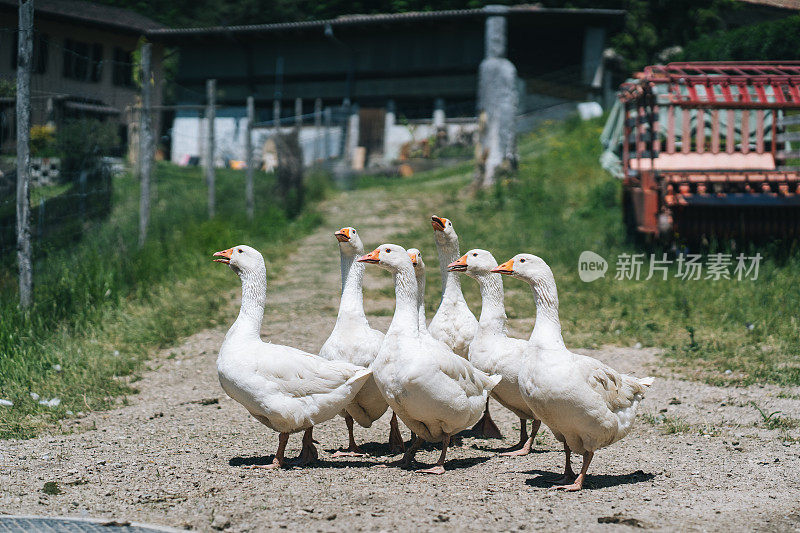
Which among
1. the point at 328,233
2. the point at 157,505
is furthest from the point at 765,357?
the point at 328,233

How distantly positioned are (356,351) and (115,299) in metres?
4.82

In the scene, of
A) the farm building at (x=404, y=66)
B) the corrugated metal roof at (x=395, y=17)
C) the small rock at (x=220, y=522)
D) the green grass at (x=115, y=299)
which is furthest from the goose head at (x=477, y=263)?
the farm building at (x=404, y=66)

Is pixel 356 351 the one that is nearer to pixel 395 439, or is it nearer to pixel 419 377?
pixel 395 439

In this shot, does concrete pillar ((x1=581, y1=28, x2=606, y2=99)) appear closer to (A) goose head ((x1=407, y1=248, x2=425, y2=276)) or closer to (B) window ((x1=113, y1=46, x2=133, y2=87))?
(B) window ((x1=113, y1=46, x2=133, y2=87))

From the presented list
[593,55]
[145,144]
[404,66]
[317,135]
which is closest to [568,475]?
[145,144]

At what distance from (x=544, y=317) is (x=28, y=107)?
5.85 m

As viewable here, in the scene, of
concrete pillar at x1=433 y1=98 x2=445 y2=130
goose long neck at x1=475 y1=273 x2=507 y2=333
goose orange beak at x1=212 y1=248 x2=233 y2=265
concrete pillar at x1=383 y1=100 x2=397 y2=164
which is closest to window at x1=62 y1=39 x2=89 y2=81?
goose orange beak at x1=212 y1=248 x2=233 y2=265

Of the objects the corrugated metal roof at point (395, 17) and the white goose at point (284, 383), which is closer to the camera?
the white goose at point (284, 383)

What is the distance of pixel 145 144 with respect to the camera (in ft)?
37.3

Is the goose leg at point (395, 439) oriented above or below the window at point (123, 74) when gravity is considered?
below

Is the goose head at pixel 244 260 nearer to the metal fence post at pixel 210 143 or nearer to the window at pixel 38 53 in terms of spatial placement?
the window at pixel 38 53

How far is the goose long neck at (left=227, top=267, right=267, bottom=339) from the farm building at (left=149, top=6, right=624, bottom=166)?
20.2m

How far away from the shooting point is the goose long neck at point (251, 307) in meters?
5.49

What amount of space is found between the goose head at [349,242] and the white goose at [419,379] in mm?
853
